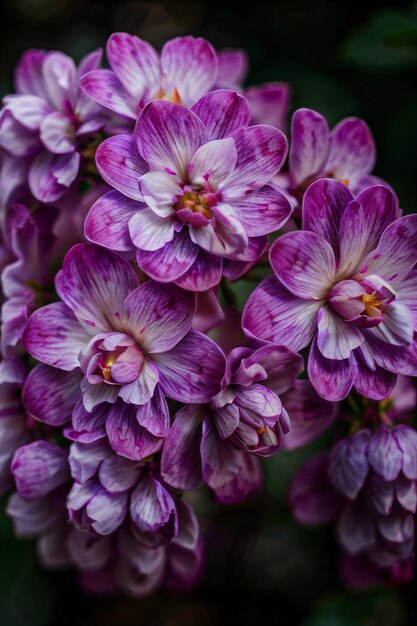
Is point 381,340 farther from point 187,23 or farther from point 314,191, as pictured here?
point 187,23

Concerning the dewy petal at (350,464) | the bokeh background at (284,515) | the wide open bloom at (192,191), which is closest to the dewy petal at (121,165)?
the wide open bloom at (192,191)

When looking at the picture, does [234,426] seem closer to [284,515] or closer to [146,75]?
[146,75]

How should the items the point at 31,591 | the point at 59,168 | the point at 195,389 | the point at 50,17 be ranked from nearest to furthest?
the point at 195,389 → the point at 59,168 → the point at 31,591 → the point at 50,17

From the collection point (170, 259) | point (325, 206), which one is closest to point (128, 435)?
point (170, 259)

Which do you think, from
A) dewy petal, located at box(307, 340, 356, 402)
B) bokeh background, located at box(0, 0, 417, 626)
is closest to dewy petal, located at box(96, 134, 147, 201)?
dewy petal, located at box(307, 340, 356, 402)

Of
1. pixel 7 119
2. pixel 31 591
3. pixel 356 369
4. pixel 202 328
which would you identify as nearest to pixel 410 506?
pixel 356 369

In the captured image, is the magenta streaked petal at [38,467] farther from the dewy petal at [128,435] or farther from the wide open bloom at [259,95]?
the wide open bloom at [259,95]

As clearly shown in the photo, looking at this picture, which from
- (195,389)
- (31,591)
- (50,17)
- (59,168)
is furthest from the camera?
→ (50,17)

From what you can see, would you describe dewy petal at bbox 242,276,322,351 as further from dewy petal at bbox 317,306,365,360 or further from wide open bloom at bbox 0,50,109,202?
wide open bloom at bbox 0,50,109,202
